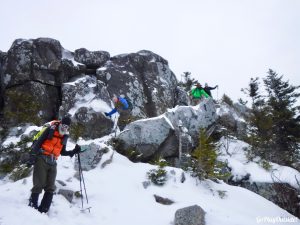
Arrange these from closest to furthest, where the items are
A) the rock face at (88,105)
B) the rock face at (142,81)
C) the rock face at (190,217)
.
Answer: the rock face at (190,217) < the rock face at (88,105) < the rock face at (142,81)

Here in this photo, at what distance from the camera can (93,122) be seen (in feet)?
63.2

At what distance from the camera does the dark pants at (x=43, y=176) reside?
21.1ft

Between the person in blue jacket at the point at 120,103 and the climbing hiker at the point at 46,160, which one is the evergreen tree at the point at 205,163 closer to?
the climbing hiker at the point at 46,160

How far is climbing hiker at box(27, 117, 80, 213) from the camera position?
6.41 m

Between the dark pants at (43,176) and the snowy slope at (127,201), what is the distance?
515 millimetres

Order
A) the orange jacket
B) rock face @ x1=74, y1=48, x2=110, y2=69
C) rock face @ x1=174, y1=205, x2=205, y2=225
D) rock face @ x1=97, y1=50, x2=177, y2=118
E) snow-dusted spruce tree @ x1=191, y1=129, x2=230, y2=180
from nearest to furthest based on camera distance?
the orange jacket
rock face @ x1=174, y1=205, x2=205, y2=225
snow-dusted spruce tree @ x1=191, y1=129, x2=230, y2=180
rock face @ x1=97, y1=50, x2=177, y2=118
rock face @ x1=74, y1=48, x2=110, y2=69

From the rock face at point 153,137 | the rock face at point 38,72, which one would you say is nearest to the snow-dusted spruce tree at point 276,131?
the rock face at point 153,137

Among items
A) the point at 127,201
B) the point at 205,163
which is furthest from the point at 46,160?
the point at 205,163

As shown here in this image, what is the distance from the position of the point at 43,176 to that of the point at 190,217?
3.91m

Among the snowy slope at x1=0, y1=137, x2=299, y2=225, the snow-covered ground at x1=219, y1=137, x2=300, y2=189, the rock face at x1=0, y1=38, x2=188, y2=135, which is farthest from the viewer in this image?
the rock face at x1=0, y1=38, x2=188, y2=135

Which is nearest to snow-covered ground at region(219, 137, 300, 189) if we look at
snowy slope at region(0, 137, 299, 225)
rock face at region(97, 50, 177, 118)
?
snowy slope at region(0, 137, 299, 225)

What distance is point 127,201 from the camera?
8867 mm

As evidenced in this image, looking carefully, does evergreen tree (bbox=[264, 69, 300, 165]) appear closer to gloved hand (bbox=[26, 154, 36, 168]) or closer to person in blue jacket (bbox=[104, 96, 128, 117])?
person in blue jacket (bbox=[104, 96, 128, 117])

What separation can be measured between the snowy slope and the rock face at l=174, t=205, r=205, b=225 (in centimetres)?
36
